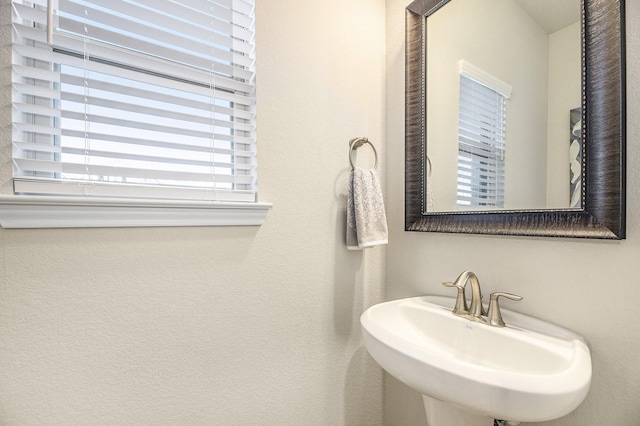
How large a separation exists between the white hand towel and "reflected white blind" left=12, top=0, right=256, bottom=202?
393 millimetres

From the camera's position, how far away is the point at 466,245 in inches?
43.1

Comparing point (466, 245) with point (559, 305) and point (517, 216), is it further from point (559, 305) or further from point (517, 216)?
point (559, 305)

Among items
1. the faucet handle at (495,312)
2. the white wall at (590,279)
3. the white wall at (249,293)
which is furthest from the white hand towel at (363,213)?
the faucet handle at (495,312)

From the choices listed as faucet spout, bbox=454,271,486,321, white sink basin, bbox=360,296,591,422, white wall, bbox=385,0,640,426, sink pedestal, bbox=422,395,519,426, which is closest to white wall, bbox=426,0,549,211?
white wall, bbox=385,0,640,426

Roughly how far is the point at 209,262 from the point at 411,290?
82cm

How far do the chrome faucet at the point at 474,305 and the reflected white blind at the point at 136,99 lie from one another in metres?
0.75

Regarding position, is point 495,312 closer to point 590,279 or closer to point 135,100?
point 590,279

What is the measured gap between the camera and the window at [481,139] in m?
1.03

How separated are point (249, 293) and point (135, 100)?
2.30ft

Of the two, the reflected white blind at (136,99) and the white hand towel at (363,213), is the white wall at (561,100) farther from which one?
the reflected white blind at (136,99)

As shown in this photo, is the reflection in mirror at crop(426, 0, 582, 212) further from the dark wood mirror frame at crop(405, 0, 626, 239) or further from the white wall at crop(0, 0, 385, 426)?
the white wall at crop(0, 0, 385, 426)

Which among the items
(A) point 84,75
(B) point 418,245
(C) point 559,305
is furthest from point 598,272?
(A) point 84,75

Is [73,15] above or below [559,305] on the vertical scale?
above

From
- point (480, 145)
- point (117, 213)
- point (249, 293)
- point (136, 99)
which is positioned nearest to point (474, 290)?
point (480, 145)
